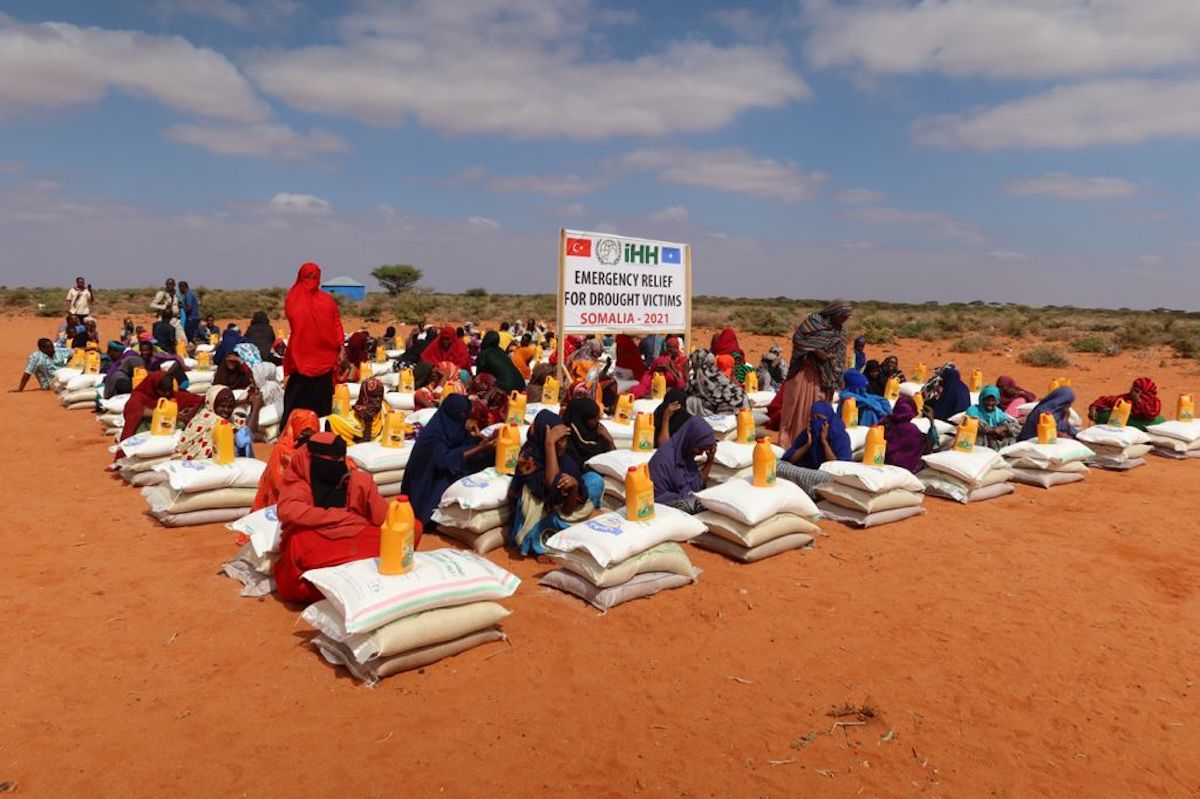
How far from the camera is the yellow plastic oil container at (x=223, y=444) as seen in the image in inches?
230

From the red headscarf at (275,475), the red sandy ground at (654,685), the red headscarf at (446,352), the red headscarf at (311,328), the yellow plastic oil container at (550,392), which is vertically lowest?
the red sandy ground at (654,685)

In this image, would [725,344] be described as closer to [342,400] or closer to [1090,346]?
[342,400]

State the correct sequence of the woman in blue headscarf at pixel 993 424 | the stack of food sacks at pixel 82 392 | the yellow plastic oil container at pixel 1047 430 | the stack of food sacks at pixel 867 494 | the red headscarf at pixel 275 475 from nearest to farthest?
the red headscarf at pixel 275 475, the stack of food sacks at pixel 867 494, the yellow plastic oil container at pixel 1047 430, the woman in blue headscarf at pixel 993 424, the stack of food sacks at pixel 82 392

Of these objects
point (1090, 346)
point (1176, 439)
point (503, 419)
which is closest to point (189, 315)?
point (503, 419)

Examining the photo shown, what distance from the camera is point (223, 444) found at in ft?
19.2

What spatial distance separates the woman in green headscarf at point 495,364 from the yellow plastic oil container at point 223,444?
4327 millimetres

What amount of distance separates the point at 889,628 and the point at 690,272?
823 cm

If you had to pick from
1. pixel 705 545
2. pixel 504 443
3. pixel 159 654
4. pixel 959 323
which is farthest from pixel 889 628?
pixel 959 323

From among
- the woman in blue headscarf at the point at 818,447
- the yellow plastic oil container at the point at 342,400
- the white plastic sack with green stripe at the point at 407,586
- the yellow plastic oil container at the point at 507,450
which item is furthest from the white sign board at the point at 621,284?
the white plastic sack with green stripe at the point at 407,586

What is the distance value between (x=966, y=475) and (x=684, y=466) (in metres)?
2.73

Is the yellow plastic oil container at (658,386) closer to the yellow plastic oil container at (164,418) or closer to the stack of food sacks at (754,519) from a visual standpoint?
the stack of food sacks at (754,519)

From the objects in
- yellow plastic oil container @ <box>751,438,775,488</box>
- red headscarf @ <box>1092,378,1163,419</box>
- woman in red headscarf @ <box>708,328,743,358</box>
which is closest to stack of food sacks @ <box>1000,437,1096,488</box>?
red headscarf @ <box>1092,378,1163,419</box>

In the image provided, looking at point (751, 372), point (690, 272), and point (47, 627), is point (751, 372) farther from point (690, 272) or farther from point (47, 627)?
point (47, 627)

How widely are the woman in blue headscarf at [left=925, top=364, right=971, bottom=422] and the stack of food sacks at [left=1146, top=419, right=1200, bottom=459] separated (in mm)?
2213
